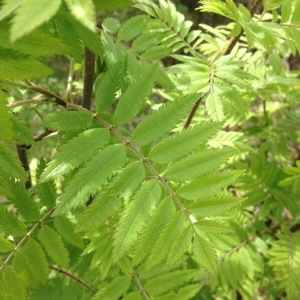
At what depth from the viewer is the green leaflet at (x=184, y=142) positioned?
0.98 metres

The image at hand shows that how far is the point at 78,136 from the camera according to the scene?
965 mm

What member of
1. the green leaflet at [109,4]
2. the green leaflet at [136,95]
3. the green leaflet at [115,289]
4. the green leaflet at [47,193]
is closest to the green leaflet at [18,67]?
the green leaflet at [109,4]

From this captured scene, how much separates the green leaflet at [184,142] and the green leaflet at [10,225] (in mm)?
390

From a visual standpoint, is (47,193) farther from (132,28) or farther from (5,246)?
(132,28)

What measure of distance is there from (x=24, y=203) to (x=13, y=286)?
0.71 ft

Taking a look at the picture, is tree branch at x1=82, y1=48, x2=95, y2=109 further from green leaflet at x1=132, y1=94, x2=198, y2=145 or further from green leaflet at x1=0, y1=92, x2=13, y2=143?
green leaflet at x1=0, y1=92, x2=13, y2=143

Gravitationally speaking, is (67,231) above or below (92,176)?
below

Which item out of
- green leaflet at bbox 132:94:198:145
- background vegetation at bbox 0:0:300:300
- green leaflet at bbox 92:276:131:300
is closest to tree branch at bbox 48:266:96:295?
background vegetation at bbox 0:0:300:300

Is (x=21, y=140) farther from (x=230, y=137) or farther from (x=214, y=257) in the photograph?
(x=230, y=137)

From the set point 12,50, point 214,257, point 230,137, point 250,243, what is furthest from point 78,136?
point 250,243

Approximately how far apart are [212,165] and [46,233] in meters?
0.47

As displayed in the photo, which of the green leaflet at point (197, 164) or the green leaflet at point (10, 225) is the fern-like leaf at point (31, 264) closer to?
the green leaflet at point (10, 225)

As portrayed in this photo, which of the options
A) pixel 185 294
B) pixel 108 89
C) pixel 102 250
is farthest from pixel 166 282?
pixel 108 89

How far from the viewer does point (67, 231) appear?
3.84 ft
